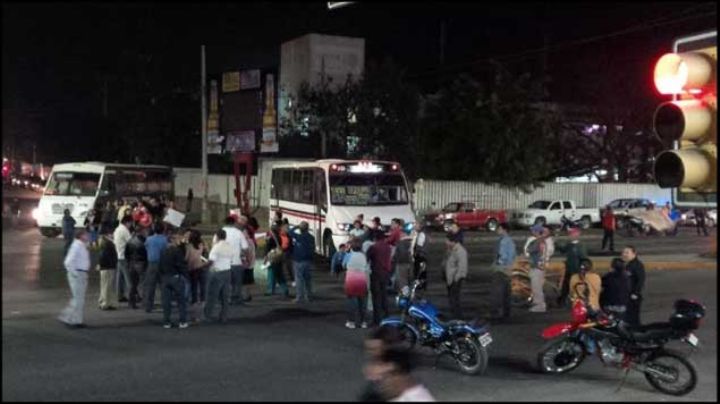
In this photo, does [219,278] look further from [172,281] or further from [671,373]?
[671,373]

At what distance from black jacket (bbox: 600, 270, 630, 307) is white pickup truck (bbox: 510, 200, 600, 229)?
95.5 ft

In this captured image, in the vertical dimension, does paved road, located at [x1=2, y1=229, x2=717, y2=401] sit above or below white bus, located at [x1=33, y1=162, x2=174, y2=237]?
below

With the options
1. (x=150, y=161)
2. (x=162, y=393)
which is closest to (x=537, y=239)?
(x=162, y=393)

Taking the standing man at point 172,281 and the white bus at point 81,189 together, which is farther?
the white bus at point 81,189

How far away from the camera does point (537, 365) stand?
9250mm

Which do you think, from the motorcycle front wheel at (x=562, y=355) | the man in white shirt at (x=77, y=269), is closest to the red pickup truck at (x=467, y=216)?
the man in white shirt at (x=77, y=269)

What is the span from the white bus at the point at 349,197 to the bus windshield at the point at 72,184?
1059 centimetres

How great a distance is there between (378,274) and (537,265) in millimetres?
3530

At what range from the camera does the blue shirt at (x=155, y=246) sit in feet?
41.0

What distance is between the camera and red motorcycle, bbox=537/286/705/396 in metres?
8.26

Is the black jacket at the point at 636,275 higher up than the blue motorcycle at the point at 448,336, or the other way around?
the black jacket at the point at 636,275

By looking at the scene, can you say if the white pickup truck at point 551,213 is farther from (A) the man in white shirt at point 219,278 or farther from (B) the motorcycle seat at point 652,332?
(B) the motorcycle seat at point 652,332

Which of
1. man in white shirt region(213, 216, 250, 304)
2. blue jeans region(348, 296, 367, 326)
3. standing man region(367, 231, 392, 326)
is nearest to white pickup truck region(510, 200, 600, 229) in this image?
man in white shirt region(213, 216, 250, 304)

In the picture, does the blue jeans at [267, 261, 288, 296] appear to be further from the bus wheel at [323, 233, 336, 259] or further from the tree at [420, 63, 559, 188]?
the tree at [420, 63, 559, 188]
